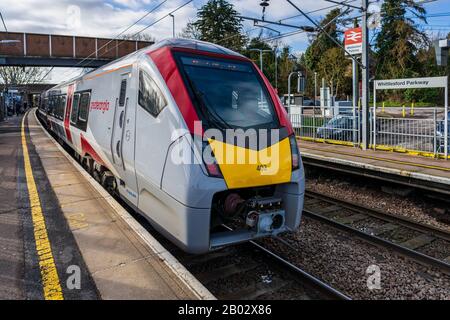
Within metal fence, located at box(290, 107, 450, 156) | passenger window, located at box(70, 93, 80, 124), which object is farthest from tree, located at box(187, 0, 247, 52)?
passenger window, located at box(70, 93, 80, 124)

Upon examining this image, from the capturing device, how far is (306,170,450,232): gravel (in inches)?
305

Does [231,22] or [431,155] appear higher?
[231,22]

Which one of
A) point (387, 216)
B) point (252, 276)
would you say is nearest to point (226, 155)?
point (252, 276)

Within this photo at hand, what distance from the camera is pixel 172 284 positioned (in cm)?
→ 362

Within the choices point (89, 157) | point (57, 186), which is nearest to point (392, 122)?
point (89, 157)

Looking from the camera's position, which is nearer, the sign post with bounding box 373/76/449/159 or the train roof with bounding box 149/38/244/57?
the train roof with bounding box 149/38/244/57

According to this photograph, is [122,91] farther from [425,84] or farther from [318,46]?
[318,46]

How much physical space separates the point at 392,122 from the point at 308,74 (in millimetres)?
40897

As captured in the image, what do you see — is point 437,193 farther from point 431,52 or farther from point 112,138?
point 431,52

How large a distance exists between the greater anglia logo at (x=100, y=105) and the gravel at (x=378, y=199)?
5.72 meters

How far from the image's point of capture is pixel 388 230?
6.81 meters

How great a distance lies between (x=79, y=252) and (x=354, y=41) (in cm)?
1200

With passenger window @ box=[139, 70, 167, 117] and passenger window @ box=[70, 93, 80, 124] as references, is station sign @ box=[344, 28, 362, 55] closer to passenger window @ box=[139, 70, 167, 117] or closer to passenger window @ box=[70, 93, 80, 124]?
passenger window @ box=[70, 93, 80, 124]

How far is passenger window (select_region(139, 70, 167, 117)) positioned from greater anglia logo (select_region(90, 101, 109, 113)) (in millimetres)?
1820
